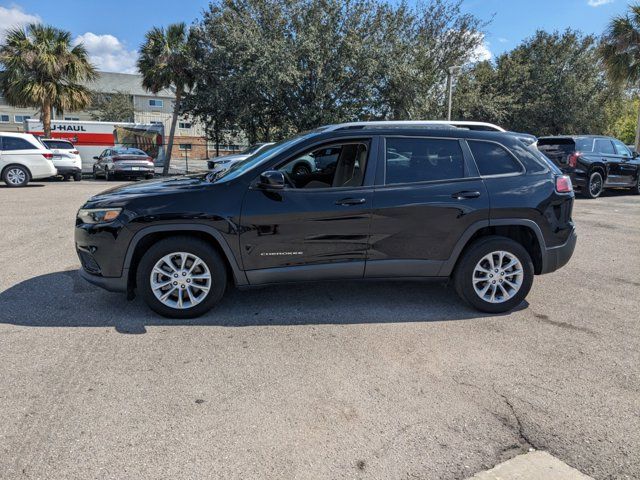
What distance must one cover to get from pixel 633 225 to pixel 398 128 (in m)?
7.64

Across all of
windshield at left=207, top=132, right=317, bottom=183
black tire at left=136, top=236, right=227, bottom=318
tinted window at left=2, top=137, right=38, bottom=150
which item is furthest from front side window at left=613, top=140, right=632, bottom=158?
tinted window at left=2, top=137, right=38, bottom=150

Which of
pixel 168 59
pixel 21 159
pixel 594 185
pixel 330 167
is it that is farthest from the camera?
pixel 168 59

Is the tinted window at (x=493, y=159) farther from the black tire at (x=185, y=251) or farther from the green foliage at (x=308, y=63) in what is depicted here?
the green foliage at (x=308, y=63)

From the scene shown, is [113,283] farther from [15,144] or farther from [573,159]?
[15,144]

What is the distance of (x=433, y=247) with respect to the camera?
14.7 ft

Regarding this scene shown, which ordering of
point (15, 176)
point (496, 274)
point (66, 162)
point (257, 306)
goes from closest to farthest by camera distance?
point (496, 274), point (257, 306), point (15, 176), point (66, 162)

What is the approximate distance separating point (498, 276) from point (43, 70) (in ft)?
81.9

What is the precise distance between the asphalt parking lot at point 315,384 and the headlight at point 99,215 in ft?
2.93

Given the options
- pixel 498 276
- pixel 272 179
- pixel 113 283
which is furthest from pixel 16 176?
pixel 498 276

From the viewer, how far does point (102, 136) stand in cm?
2803

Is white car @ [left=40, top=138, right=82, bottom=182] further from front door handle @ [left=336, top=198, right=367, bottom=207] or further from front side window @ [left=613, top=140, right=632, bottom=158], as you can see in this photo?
front side window @ [left=613, top=140, right=632, bottom=158]

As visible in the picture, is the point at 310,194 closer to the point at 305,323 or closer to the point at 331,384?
the point at 305,323

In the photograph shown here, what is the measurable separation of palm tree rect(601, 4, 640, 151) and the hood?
23.7 metres

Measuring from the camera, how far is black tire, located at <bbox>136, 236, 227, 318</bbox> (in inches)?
165
